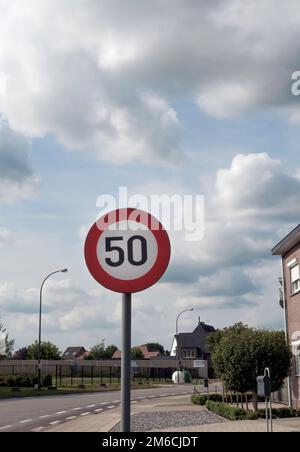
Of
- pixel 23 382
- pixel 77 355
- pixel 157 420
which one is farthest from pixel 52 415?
pixel 77 355

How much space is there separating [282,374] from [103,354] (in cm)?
11438

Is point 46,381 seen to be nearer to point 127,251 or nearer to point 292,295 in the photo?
point 292,295

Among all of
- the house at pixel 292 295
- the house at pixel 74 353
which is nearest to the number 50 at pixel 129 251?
the house at pixel 292 295

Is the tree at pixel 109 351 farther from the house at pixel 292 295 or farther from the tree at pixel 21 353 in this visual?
the house at pixel 292 295

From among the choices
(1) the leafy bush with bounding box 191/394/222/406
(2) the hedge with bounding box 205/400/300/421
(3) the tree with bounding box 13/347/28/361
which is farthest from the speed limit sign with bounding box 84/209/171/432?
(3) the tree with bounding box 13/347/28/361

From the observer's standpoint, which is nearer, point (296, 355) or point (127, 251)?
point (127, 251)

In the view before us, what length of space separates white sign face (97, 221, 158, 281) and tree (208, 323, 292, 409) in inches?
796

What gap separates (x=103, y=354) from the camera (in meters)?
134

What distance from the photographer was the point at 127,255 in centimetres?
321

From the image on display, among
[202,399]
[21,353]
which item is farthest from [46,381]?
[21,353]

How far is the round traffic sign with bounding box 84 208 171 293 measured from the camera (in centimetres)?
319

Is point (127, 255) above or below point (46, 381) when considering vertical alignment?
above

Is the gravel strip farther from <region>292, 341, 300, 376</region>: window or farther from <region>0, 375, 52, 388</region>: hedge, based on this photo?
<region>0, 375, 52, 388</region>: hedge
